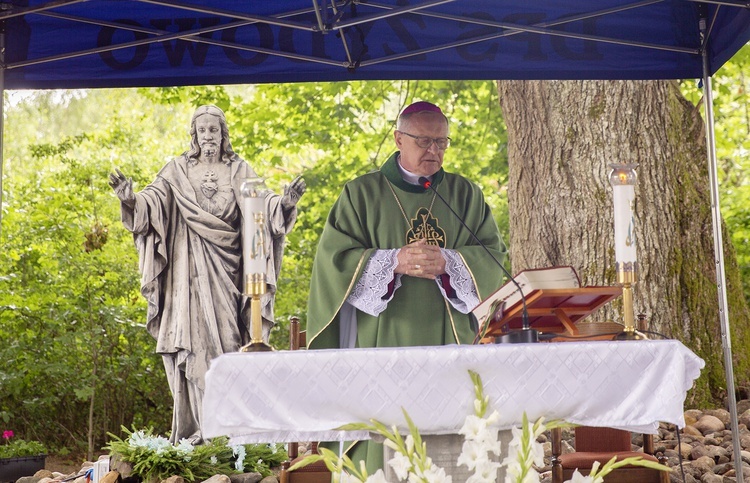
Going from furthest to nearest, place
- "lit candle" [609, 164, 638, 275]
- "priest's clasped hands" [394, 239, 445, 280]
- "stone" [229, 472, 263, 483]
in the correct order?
1. "stone" [229, 472, 263, 483]
2. "priest's clasped hands" [394, 239, 445, 280]
3. "lit candle" [609, 164, 638, 275]

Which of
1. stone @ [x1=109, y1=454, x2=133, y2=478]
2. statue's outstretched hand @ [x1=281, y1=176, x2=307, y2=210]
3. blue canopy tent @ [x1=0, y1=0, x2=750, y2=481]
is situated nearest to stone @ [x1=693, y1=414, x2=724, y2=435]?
blue canopy tent @ [x1=0, y1=0, x2=750, y2=481]

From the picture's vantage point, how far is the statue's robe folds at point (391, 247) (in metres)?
4.74

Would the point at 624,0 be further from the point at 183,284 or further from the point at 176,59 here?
the point at 183,284

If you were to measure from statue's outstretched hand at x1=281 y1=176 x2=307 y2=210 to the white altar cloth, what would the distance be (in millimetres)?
2272

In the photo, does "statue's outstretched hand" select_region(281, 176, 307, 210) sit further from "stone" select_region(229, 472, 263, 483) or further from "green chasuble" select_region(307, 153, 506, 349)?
"stone" select_region(229, 472, 263, 483)

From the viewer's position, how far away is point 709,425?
716cm

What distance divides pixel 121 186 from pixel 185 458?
1631 millimetres

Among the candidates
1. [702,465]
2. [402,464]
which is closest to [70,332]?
[702,465]

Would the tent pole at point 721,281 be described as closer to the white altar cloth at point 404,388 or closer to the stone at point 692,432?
the white altar cloth at point 404,388

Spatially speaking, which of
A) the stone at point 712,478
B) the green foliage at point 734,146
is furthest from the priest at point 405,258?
the green foliage at point 734,146

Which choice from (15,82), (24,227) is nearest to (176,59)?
(15,82)

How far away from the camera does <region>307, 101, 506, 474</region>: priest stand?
4.71 meters

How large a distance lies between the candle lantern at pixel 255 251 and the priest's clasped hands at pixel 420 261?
1216mm

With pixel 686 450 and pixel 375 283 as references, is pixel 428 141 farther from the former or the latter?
pixel 686 450
